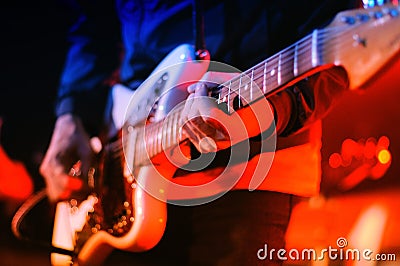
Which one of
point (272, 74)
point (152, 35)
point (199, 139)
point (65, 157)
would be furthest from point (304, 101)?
point (65, 157)

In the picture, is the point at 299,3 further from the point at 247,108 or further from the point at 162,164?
the point at 162,164

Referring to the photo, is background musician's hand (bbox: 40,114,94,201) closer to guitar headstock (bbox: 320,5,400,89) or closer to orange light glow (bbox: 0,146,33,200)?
orange light glow (bbox: 0,146,33,200)

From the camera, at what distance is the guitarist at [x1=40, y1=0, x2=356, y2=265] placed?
2.65 feet

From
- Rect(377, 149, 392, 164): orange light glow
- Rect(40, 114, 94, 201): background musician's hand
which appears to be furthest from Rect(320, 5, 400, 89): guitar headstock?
Rect(40, 114, 94, 201): background musician's hand

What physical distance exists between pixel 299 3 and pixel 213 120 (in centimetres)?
25

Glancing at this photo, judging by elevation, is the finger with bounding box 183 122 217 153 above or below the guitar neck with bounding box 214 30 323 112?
below

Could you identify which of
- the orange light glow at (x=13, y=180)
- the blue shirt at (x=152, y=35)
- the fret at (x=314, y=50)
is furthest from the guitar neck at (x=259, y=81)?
the orange light glow at (x=13, y=180)

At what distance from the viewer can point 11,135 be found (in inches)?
54.6

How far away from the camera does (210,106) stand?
32.7 inches

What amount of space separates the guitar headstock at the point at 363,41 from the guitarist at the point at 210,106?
0.06m

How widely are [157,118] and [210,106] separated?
0.21 metres

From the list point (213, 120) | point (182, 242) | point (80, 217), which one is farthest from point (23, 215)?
point (213, 120)

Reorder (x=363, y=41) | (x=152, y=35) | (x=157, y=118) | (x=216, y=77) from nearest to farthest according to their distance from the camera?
(x=363, y=41) < (x=216, y=77) < (x=157, y=118) < (x=152, y=35)

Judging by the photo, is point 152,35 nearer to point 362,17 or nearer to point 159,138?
point 159,138
